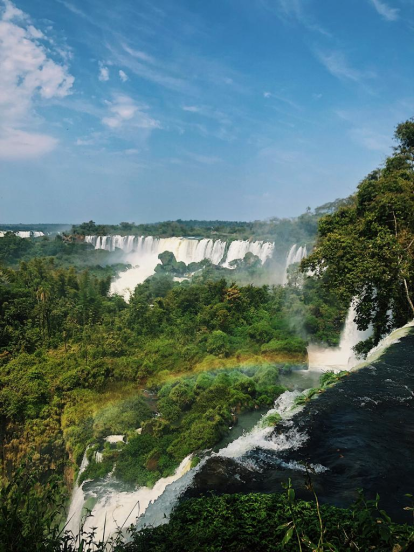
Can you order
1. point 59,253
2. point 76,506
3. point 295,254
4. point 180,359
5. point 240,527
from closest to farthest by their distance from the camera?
point 240,527
point 76,506
point 180,359
point 295,254
point 59,253

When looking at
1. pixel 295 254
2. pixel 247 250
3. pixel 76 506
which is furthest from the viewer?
pixel 247 250

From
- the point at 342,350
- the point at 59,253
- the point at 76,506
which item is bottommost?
the point at 76,506

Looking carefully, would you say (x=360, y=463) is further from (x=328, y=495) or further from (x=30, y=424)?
(x=30, y=424)

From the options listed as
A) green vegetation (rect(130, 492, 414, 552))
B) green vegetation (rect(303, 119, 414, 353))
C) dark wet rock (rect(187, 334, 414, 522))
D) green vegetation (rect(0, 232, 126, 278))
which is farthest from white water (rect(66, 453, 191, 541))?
green vegetation (rect(0, 232, 126, 278))

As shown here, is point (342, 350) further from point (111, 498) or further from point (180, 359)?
point (111, 498)

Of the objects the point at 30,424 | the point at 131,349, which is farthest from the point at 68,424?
the point at 131,349

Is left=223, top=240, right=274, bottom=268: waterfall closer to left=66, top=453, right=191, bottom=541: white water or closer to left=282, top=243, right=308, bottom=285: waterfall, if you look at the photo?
left=282, top=243, right=308, bottom=285: waterfall

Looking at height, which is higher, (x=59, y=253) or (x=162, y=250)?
(x=162, y=250)

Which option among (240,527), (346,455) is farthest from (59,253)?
(240,527)
